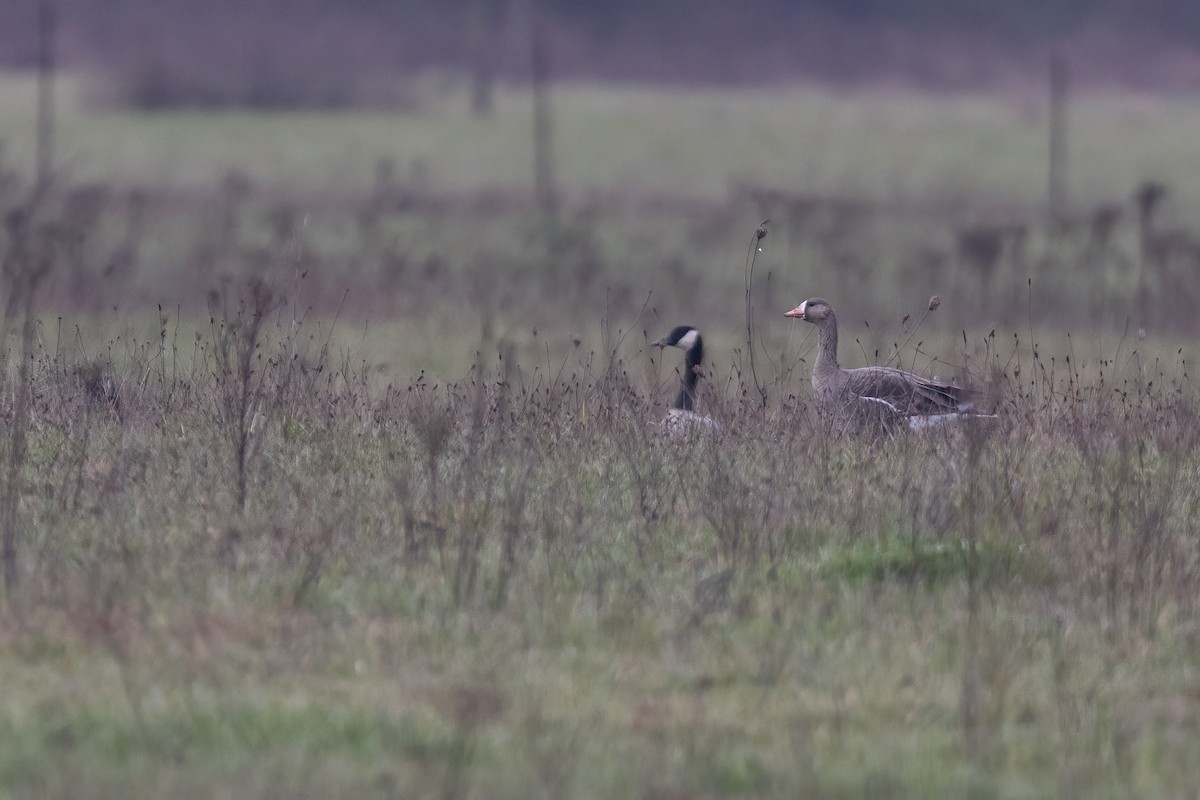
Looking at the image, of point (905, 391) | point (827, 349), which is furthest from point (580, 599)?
point (827, 349)

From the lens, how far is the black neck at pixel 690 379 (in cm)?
977

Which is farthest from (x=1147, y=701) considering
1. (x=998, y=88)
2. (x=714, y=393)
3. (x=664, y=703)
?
(x=998, y=88)

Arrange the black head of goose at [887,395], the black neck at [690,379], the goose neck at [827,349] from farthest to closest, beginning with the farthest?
the goose neck at [827,349] < the black neck at [690,379] < the black head of goose at [887,395]

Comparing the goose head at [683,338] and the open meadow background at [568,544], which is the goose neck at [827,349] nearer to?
the open meadow background at [568,544]

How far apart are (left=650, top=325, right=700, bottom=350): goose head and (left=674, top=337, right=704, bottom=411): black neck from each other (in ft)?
0.09

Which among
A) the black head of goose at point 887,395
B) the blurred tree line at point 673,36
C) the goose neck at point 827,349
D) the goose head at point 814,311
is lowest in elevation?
the black head of goose at point 887,395

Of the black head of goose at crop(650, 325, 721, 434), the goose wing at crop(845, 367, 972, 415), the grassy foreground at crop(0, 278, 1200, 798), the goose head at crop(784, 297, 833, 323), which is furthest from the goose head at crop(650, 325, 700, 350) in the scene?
the grassy foreground at crop(0, 278, 1200, 798)

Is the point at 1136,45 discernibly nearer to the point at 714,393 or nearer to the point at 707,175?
the point at 707,175

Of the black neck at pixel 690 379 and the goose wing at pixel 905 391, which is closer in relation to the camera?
the goose wing at pixel 905 391

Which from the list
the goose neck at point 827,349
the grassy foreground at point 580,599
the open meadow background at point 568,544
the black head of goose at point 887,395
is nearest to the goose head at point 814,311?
the goose neck at point 827,349

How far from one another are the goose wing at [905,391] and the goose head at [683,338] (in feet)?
5.60

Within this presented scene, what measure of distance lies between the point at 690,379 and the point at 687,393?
1171 millimetres

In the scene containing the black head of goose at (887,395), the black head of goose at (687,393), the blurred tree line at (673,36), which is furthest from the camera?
the blurred tree line at (673,36)

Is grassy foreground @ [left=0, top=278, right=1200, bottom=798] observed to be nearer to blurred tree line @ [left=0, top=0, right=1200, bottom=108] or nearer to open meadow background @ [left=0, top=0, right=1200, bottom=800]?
open meadow background @ [left=0, top=0, right=1200, bottom=800]
